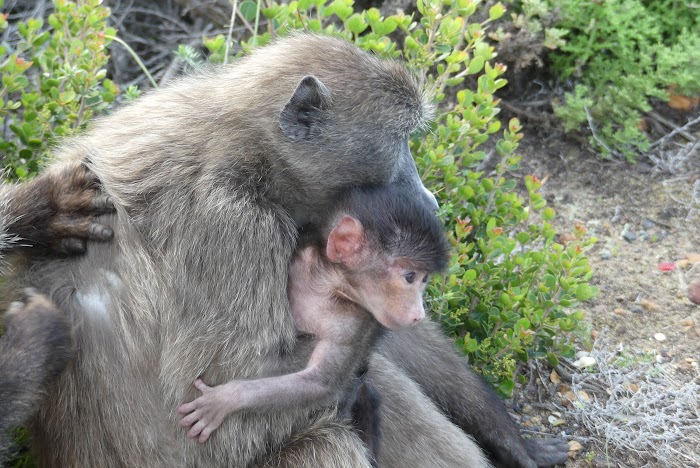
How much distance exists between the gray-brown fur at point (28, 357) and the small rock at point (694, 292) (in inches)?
116

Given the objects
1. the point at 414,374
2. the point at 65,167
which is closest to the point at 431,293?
the point at 414,374

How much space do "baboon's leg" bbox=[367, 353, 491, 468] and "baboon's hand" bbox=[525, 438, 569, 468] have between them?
1.56 feet

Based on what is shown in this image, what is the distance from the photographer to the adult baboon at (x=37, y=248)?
264cm

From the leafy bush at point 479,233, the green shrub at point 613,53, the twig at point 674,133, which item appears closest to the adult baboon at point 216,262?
the leafy bush at point 479,233

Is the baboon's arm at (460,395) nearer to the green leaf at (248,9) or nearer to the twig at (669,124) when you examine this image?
the green leaf at (248,9)

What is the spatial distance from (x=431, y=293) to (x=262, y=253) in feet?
4.05

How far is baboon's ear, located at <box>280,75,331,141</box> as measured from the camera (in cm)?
275

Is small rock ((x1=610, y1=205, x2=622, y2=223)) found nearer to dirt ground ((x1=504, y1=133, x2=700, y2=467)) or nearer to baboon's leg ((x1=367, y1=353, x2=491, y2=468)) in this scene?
dirt ground ((x1=504, y1=133, x2=700, y2=467))

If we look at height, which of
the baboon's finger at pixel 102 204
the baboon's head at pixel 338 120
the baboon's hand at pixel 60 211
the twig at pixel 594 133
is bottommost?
the twig at pixel 594 133

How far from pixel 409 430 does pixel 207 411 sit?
0.80 meters

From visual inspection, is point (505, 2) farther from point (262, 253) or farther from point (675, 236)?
point (262, 253)

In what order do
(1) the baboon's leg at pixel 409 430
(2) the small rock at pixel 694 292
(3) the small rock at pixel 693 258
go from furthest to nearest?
(3) the small rock at pixel 693 258
(2) the small rock at pixel 694 292
(1) the baboon's leg at pixel 409 430

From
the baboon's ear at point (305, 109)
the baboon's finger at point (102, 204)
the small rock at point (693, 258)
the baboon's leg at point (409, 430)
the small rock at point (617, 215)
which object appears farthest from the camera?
the small rock at point (617, 215)

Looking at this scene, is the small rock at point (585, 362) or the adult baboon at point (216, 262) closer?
the adult baboon at point (216, 262)
